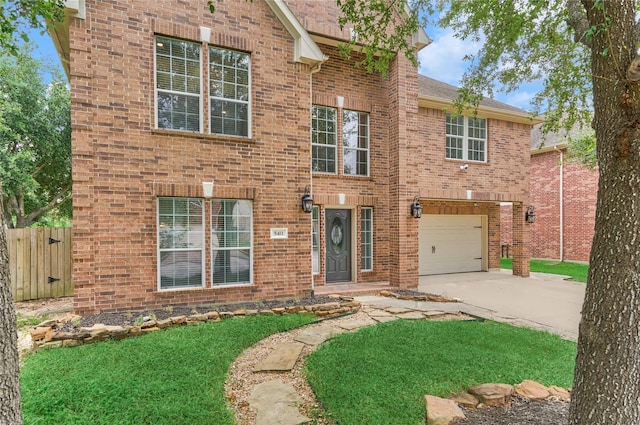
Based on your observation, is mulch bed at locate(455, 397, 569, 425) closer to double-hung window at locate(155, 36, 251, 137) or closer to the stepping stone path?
the stepping stone path

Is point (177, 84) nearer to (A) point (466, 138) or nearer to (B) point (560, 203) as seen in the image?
(A) point (466, 138)

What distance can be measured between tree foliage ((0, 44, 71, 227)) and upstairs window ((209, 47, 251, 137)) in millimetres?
7543

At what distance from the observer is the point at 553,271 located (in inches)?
537

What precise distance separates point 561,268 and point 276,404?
15342 mm

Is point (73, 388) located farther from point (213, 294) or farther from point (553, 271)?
point (553, 271)

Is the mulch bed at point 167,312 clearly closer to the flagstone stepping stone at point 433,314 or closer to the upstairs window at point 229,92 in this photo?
the flagstone stepping stone at point 433,314

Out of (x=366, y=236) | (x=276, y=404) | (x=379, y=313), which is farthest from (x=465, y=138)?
(x=276, y=404)

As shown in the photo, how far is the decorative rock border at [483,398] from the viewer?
9.92 ft

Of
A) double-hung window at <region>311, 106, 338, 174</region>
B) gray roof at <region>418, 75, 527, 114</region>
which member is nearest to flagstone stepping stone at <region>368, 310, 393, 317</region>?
double-hung window at <region>311, 106, 338, 174</region>

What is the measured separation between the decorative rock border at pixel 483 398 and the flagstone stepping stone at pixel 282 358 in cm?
184

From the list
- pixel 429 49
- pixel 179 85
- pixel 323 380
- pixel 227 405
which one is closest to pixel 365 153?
pixel 429 49

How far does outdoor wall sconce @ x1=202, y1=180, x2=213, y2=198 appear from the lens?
7074 mm

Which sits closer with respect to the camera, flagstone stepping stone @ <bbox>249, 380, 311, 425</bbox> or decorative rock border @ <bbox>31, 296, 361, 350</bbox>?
flagstone stepping stone @ <bbox>249, 380, 311, 425</bbox>

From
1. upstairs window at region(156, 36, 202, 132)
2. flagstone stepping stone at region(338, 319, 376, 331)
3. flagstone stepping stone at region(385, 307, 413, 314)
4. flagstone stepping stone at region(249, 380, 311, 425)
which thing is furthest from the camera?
flagstone stepping stone at region(385, 307, 413, 314)
